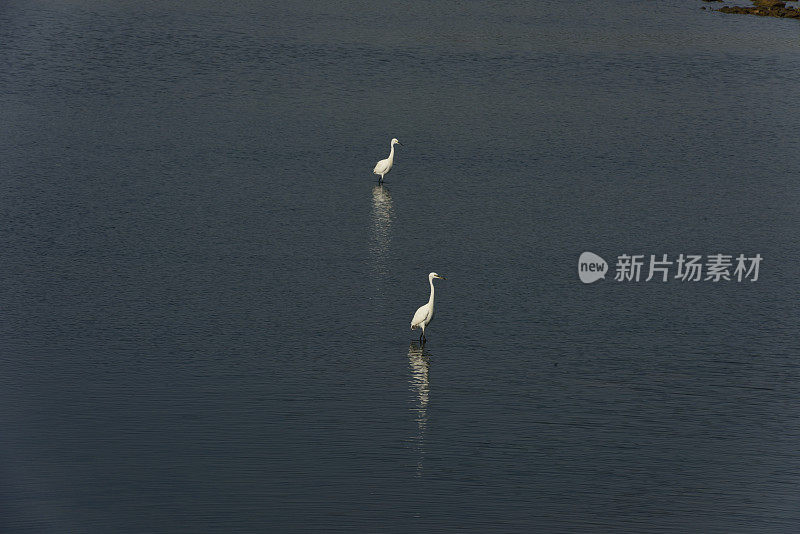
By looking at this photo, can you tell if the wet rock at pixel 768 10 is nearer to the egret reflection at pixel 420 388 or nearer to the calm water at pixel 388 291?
the calm water at pixel 388 291

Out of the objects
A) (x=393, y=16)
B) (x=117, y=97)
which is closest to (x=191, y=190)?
(x=117, y=97)

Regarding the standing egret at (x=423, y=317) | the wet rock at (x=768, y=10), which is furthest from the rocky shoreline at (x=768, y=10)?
the standing egret at (x=423, y=317)

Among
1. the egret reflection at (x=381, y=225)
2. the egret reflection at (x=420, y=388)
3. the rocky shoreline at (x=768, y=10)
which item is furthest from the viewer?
the rocky shoreline at (x=768, y=10)

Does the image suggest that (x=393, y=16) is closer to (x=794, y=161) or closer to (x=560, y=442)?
(x=794, y=161)

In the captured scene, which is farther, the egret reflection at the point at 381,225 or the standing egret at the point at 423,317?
the egret reflection at the point at 381,225

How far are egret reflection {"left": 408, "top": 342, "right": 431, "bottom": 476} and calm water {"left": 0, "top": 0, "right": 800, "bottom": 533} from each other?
0.08 m

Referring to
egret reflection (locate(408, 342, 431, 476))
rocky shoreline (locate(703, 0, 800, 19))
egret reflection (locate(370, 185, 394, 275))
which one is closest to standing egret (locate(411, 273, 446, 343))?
egret reflection (locate(408, 342, 431, 476))

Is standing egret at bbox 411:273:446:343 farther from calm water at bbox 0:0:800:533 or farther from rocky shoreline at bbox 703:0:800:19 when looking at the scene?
rocky shoreline at bbox 703:0:800:19

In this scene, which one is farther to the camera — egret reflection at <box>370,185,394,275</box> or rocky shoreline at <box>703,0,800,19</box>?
rocky shoreline at <box>703,0,800,19</box>

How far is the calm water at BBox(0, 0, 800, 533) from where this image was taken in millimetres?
23922

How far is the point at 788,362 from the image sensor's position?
30766 mm

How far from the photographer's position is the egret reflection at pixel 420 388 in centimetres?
2561

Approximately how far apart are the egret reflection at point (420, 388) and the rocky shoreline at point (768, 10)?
67.8 metres

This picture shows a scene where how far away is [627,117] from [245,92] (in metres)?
20.1
